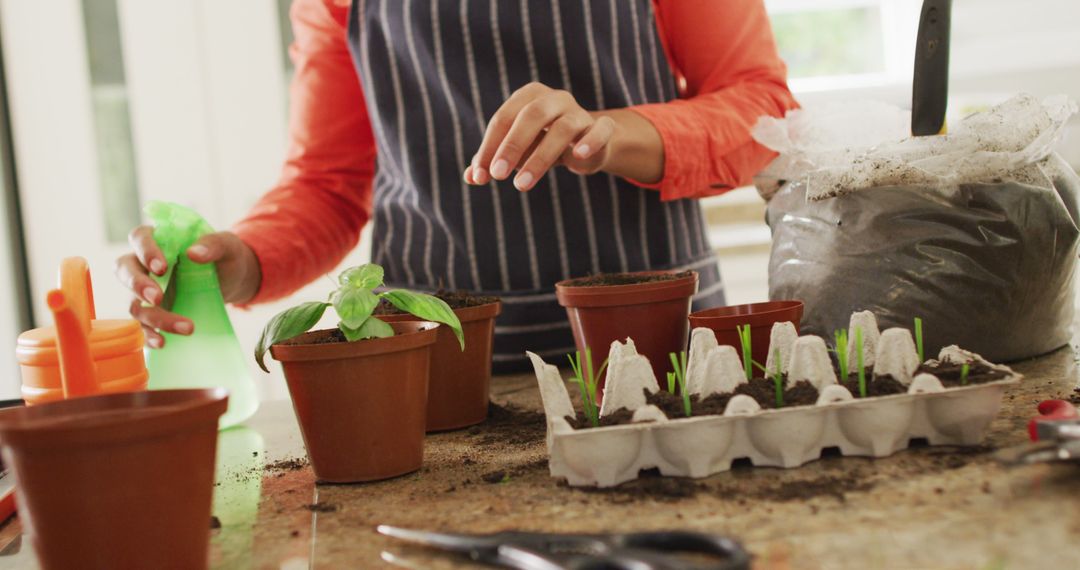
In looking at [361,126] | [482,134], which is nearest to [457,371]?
[482,134]

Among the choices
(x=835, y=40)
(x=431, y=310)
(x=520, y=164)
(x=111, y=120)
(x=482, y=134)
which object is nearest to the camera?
(x=431, y=310)

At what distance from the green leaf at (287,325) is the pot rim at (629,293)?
0.23 metres

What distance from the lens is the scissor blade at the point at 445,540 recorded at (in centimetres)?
49

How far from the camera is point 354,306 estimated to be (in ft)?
2.28

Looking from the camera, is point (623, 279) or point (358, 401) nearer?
point (358, 401)

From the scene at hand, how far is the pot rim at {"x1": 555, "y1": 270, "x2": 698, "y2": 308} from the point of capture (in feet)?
2.70

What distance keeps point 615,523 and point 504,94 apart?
2.61 ft

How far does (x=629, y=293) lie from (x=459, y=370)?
18cm

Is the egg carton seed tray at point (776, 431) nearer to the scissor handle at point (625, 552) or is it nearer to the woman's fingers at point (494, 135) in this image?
the scissor handle at point (625, 552)

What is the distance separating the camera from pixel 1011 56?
264 cm

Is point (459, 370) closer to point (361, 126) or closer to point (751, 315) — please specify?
point (751, 315)

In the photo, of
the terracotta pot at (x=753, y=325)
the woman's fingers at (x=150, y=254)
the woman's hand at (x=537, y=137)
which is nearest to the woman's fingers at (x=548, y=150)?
the woman's hand at (x=537, y=137)

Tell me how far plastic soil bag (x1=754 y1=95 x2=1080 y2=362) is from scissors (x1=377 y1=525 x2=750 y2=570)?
0.49m

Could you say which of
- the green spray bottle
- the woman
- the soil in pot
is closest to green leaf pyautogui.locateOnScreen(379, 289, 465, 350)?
the soil in pot
